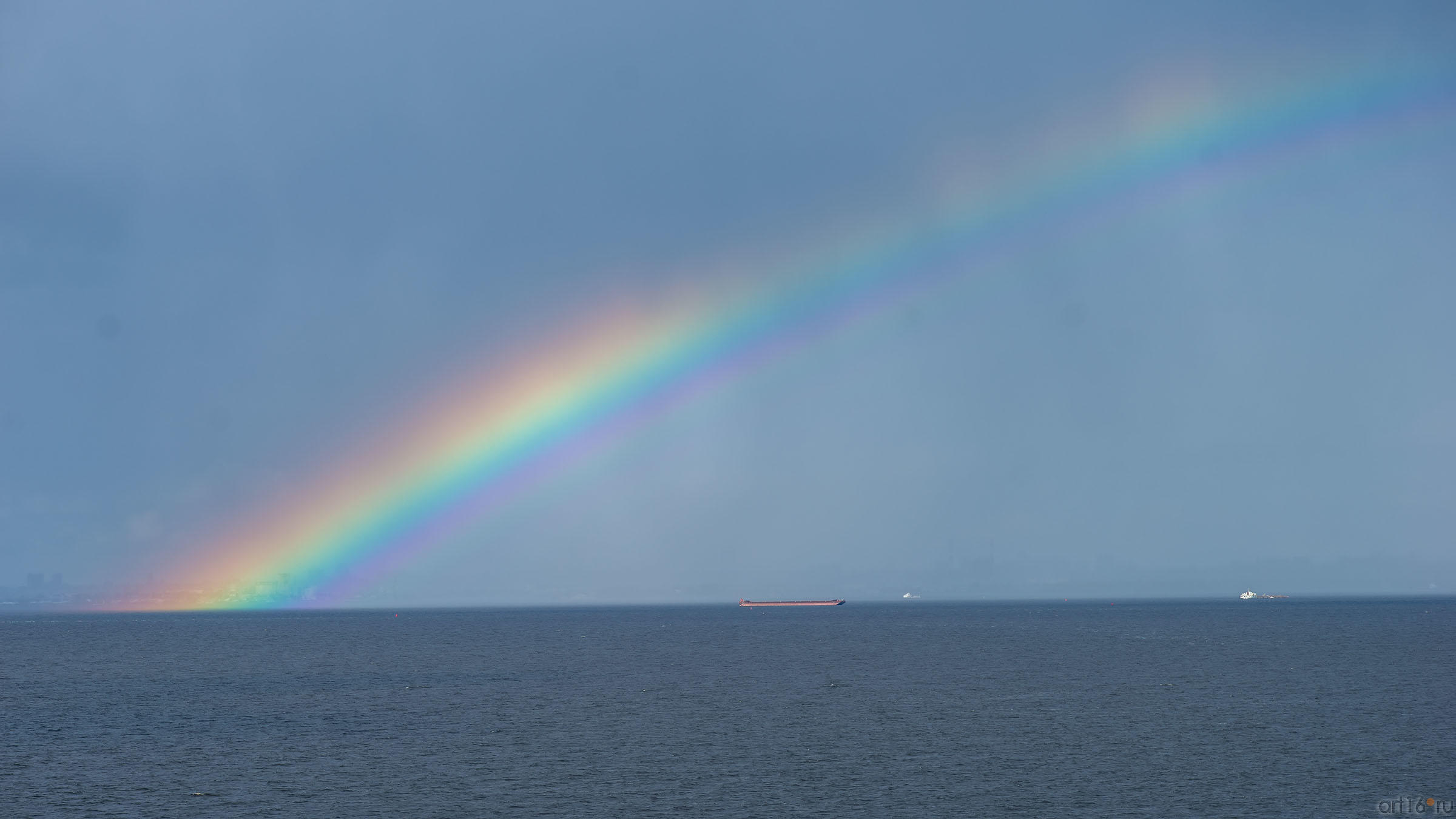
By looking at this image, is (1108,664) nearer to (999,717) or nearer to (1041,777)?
(999,717)

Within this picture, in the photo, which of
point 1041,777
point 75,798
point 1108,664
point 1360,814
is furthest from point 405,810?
point 1108,664

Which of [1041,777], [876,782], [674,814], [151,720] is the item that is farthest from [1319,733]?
[151,720]

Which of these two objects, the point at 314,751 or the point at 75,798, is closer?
the point at 75,798

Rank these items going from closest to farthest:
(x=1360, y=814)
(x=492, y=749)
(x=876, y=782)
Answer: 1. (x=1360, y=814)
2. (x=876, y=782)
3. (x=492, y=749)

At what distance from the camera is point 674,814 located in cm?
7212

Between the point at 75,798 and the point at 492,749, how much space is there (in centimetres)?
3086

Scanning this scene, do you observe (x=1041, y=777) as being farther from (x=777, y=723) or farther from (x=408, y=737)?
(x=408, y=737)

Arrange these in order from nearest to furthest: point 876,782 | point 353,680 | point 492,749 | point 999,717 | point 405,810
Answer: point 405,810, point 876,782, point 492,749, point 999,717, point 353,680

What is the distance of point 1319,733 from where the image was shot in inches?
4040

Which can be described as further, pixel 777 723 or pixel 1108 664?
pixel 1108 664

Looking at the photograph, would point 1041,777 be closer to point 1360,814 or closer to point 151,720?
point 1360,814

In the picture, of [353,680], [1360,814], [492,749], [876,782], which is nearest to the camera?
[1360,814]

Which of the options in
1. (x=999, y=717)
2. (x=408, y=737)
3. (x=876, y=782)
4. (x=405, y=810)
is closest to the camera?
(x=405, y=810)

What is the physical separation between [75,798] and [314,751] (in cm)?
2296
